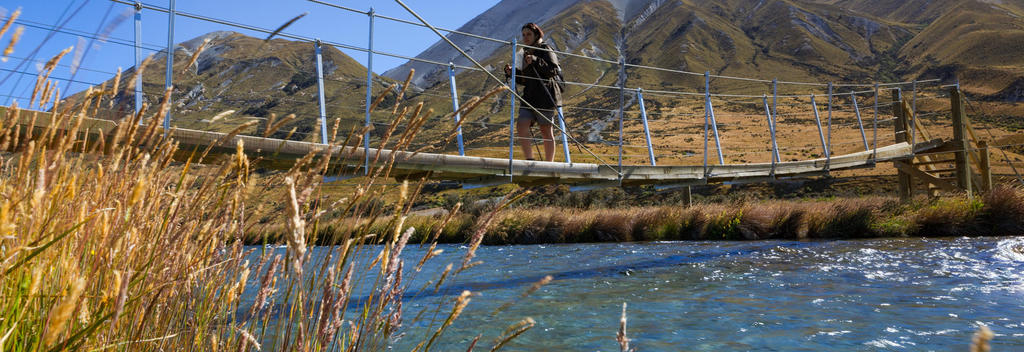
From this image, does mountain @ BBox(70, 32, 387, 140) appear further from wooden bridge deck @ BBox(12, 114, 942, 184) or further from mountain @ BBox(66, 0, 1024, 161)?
mountain @ BBox(66, 0, 1024, 161)

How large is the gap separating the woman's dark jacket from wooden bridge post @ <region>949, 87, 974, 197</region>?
30.6 ft

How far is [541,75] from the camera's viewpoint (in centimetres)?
568

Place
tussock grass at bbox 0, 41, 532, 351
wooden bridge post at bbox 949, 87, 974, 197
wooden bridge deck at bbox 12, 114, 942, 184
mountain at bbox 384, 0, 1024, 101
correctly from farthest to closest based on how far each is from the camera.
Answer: mountain at bbox 384, 0, 1024, 101 < wooden bridge post at bbox 949, 87, 974, 197 < wooden bridge deck at bbox 12, 114, 942, 184 < tussock grass at bbox 0, 41, 532, 351

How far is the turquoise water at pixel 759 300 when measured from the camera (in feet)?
10.5

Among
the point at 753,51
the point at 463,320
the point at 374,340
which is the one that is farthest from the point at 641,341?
the point at 753,51

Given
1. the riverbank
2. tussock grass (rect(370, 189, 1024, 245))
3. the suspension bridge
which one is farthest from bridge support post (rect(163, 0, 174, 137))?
tussock grass (rect(370, 189, 1024, 245))

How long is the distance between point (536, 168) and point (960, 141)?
9.58 metres

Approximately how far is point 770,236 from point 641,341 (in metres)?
8.37

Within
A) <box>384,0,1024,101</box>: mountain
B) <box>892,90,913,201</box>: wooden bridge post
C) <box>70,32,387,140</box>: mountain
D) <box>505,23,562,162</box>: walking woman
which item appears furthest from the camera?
<box>384,0,1024,101</box>: mountain

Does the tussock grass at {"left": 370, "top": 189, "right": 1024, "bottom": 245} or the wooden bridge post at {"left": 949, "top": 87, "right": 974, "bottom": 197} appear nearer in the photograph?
the tussock grass at {"left": 370, "top": 189, "right": 1024, "bottom": 245}

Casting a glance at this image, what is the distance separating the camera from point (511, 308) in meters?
4.41

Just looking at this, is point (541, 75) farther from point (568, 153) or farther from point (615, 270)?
point (615, 270)

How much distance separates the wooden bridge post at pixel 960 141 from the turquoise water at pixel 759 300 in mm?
3786

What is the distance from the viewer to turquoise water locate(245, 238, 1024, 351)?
321 centimetres
